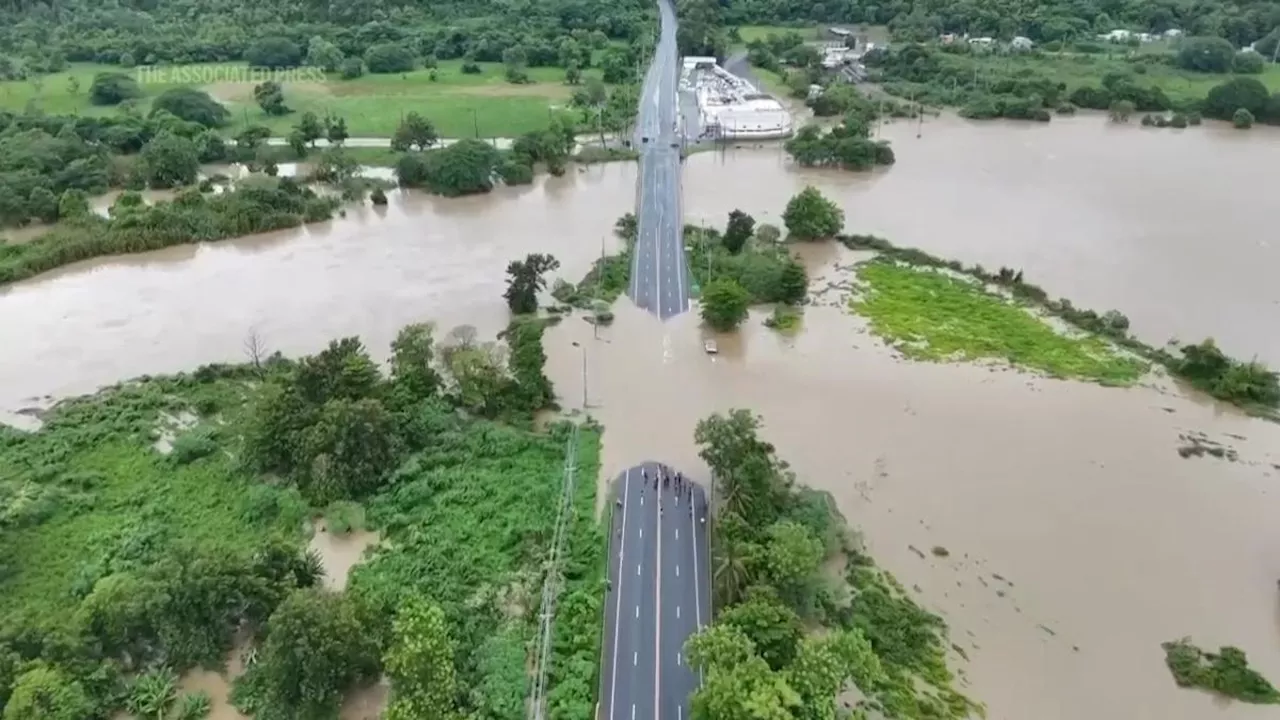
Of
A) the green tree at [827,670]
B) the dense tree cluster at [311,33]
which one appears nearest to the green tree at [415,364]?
the green tree at [827,670]

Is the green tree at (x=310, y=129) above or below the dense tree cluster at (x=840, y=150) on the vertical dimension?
above

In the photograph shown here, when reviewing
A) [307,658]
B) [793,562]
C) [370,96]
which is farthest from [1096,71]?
[307,658]

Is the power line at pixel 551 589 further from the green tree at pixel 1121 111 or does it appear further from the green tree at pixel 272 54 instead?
the green tree at pixel 272 54

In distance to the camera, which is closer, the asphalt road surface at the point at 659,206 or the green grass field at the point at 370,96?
the asphalt road surface at the point at 659,206

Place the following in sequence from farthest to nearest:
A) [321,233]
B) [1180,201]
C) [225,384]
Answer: [1180,201] → [321,233] → [225,384]

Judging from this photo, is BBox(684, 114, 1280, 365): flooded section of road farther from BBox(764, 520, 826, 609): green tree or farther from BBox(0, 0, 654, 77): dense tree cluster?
BBox(0, 0, 654, 77): dense tree cluster

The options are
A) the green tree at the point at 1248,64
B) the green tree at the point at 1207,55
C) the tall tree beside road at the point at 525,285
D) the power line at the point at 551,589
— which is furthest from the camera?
the green tree at the point at 1248,64

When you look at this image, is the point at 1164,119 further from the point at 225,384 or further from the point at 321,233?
the point at 225,384

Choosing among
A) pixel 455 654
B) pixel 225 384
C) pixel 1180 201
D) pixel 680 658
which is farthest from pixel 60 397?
pixel 1180 201
